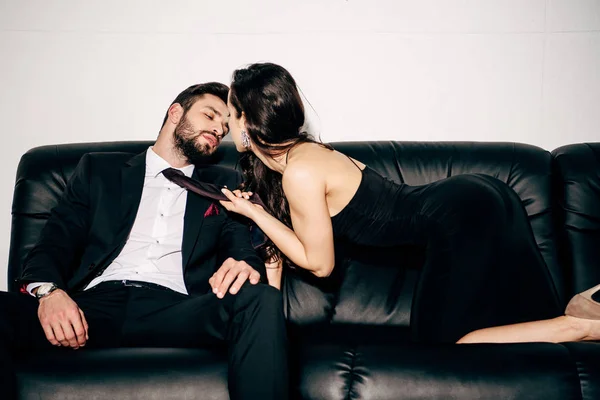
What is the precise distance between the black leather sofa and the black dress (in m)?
0.22

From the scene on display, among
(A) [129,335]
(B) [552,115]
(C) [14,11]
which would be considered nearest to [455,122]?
(B) [552,115]

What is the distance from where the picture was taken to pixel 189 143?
2357mm

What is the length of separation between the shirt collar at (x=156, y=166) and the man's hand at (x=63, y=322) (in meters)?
0.73

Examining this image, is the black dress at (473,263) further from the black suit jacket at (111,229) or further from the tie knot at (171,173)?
the tie knot at (171,173)

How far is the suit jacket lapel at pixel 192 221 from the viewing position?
2.14 meters

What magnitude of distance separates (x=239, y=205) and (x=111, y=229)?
1.78 feet

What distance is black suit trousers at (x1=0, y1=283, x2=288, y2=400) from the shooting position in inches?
58.5

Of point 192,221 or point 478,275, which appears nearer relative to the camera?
point 478,275

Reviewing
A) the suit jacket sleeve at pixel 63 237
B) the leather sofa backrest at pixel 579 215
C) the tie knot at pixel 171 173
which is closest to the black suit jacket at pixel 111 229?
the suit jacket sleeve at pixel 63 237

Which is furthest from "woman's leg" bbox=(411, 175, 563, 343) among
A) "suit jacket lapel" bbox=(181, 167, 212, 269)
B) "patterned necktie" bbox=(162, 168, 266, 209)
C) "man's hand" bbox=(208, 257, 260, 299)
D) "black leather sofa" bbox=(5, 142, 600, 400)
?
"suit jacket lapel" bbox=(181, 167, 212, 269)

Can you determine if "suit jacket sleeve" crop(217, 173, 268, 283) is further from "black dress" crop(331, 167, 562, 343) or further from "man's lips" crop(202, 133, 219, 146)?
"black dress" crop(331, 167, 562, 343)

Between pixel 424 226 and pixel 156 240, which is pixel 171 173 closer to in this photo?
pixel 156 240

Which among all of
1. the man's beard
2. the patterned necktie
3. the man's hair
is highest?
the man's hair

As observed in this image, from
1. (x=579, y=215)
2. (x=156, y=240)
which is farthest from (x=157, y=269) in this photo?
(x=579, y=215)
